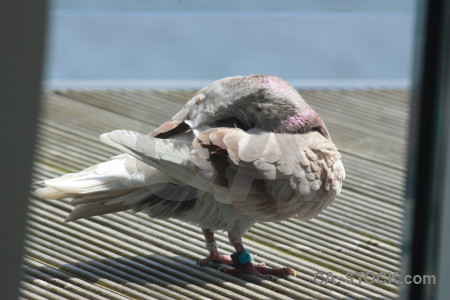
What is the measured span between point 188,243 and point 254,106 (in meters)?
0.84

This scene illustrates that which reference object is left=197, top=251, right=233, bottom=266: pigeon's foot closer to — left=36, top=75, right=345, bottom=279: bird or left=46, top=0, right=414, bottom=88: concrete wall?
left=36, top=75, right=345, bottom=279: bird

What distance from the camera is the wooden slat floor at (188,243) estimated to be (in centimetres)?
302

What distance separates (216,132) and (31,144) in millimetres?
1794

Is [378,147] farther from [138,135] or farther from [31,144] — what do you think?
[31,144]

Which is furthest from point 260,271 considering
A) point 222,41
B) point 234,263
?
point 222,41

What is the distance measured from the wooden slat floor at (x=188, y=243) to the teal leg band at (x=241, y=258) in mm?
75

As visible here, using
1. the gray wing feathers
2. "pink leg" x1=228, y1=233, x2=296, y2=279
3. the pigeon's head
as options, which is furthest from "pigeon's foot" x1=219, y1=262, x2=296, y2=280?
the pigeon's head

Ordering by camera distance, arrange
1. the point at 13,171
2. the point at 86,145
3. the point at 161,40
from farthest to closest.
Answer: the point at 86,145
the point at 161,40
the point at 13,171

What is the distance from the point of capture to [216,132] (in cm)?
300

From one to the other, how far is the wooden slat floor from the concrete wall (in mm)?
417

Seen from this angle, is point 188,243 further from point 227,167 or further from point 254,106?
point 254,106

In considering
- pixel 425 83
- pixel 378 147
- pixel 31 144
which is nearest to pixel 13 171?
pixel 31 144

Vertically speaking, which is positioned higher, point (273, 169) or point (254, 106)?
point (254, 106)

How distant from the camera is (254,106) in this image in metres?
3.03
